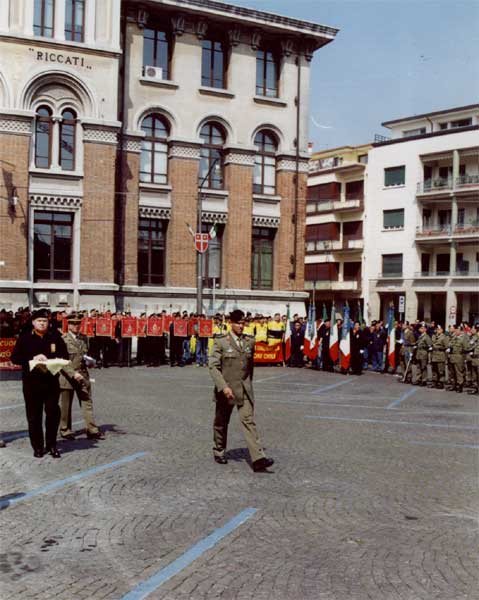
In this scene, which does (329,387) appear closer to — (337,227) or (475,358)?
(475,358)

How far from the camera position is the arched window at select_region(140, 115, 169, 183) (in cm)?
3441

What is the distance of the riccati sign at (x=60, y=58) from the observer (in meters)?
30.9

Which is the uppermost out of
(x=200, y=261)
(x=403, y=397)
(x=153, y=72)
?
(x=153, y=72)

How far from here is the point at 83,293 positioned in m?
31.8

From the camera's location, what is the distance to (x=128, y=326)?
2609cm

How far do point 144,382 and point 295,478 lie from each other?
11944 millimetres

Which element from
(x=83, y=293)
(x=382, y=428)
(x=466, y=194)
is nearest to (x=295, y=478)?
(x=382, y=428)

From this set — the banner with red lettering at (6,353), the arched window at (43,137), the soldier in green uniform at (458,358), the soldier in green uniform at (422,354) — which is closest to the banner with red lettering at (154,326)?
the banner with red lettering at (6,353)

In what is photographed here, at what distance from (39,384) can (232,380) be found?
8.57 feet

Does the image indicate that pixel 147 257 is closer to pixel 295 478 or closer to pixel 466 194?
pixel 295 478

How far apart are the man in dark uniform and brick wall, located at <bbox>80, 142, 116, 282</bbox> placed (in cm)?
2126

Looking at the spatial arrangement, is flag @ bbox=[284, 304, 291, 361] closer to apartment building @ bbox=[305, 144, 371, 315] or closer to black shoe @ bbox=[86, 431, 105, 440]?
black shoe @ bbox=[86, 431, 105, 440]

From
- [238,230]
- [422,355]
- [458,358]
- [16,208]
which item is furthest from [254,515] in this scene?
[238,230]

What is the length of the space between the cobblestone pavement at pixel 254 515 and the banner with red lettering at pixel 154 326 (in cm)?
1212
